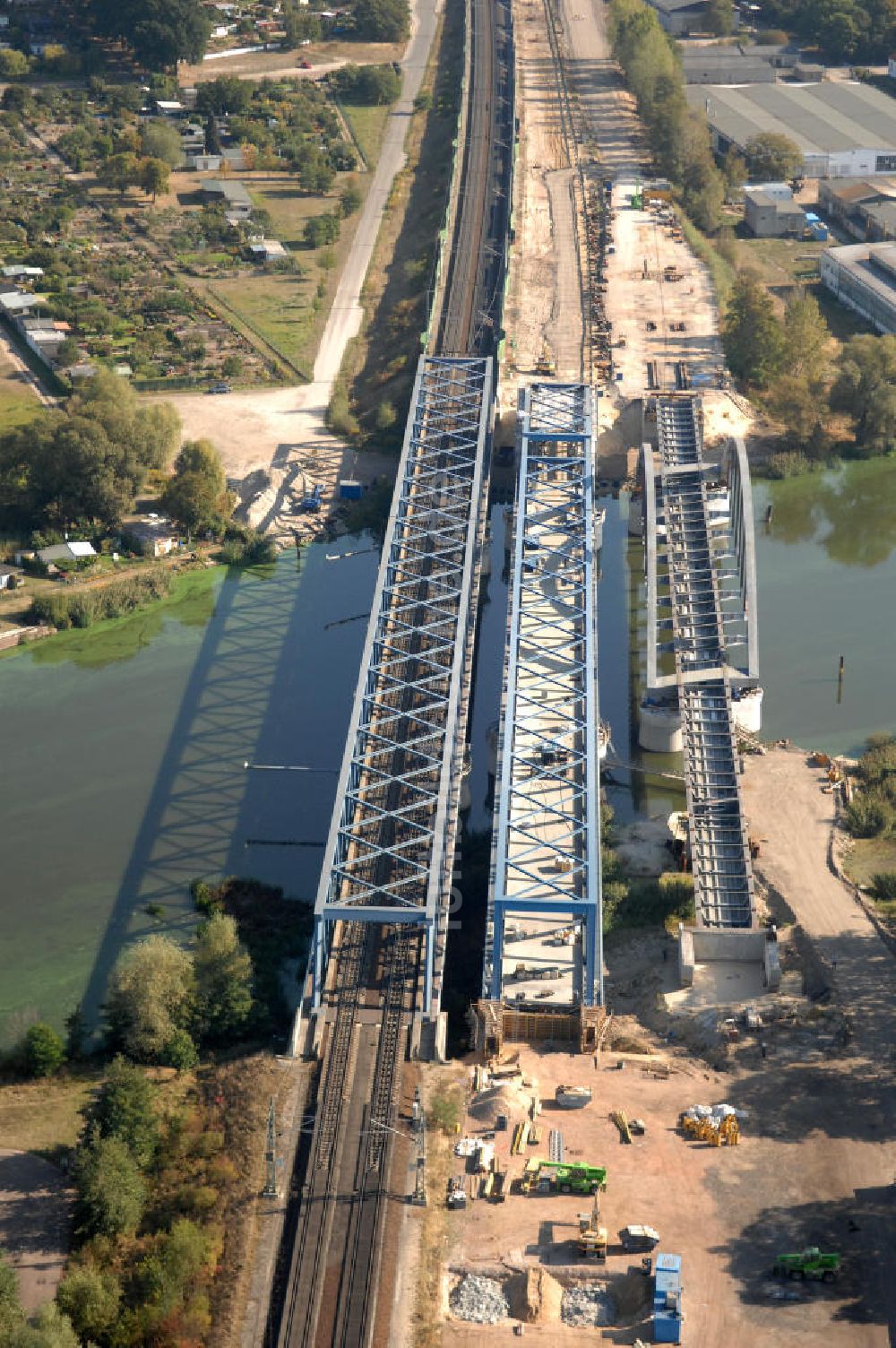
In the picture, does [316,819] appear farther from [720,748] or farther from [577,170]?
[577,170]

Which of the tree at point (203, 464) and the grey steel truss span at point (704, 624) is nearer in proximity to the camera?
the grey steel truss span at point (704, 624)

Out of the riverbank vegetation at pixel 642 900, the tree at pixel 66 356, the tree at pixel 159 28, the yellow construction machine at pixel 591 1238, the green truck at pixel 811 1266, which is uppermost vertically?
the tree at pixel 159 28

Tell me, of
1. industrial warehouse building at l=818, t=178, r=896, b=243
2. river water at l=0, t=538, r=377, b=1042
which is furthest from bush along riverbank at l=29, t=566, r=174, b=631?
industrial warehouse building at l=818, t=178, r=896, b=243

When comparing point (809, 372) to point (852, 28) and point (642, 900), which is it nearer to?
point (642, 900)

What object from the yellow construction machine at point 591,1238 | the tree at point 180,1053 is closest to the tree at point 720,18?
the tree at point 180,1053

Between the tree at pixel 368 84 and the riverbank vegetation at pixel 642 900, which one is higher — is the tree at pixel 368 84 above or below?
above

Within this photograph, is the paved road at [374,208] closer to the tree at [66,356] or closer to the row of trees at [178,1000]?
the tree at [66,356]

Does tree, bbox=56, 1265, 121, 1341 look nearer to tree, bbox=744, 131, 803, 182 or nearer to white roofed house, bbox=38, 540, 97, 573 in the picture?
white roofed house, bbox=38, 540, 97, 573

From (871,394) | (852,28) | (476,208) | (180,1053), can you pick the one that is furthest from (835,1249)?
(852,28)
